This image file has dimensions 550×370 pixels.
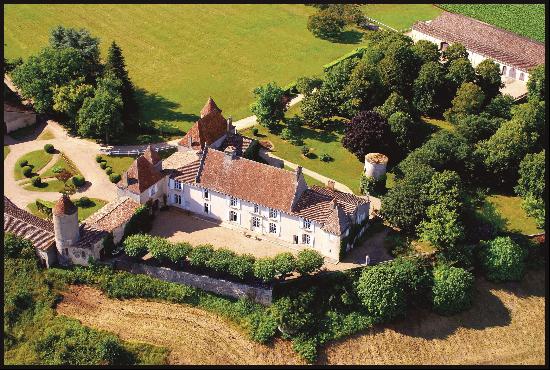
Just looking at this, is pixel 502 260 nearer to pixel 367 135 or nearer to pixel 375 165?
pixel 375 165

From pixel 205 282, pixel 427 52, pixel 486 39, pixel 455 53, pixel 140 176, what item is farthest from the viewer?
pixel 486 39

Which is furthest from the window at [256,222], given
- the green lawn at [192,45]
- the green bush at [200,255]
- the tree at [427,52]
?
the tree at [427,52]

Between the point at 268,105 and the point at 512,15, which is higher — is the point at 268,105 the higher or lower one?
the lower one

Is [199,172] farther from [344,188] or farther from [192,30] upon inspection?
[192,30]

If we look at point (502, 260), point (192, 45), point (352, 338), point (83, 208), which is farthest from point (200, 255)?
point (192, 45)

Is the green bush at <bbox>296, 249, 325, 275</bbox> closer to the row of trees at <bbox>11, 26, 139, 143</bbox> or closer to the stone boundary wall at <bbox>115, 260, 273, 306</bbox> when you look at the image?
the stone boundary wall at <bbox>115, 260, 273, 306</bbox>

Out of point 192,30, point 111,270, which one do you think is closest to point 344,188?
point 111,270
